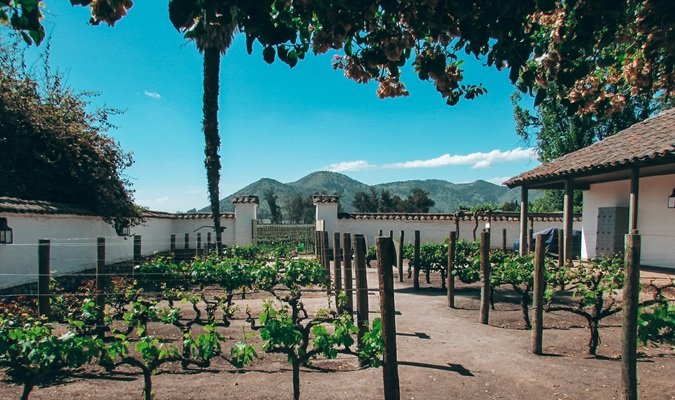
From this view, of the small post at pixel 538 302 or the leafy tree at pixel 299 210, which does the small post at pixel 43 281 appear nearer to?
the small post at pixel 538 302

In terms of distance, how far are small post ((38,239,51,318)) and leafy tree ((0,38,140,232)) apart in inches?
236

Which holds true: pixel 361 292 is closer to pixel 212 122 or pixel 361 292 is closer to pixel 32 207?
pixel 32 207

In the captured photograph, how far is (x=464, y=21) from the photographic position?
9.62 feet

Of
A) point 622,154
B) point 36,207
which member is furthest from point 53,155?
point 622,154

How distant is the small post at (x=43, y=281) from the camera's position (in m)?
5.59

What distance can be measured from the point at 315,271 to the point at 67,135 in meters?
8.10

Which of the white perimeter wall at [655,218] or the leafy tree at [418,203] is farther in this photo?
the leafy tree at [418,203]

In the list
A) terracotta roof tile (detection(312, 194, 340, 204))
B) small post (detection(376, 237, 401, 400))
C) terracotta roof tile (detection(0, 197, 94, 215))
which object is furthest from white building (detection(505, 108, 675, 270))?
terracotta roof tile (detection(0, 197, 94, 215))

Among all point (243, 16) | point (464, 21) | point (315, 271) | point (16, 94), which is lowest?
point (315, 271)

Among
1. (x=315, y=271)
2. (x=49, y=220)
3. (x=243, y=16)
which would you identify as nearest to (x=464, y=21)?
(x=243, y=16)

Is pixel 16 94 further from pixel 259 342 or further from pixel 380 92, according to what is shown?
pixel 380 92

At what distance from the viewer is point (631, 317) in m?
3.45

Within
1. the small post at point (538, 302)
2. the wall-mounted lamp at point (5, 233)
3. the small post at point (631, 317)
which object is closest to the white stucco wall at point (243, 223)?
the wall-mounted lamp at point (5, 233)

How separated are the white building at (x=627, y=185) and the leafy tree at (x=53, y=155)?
12310mm
